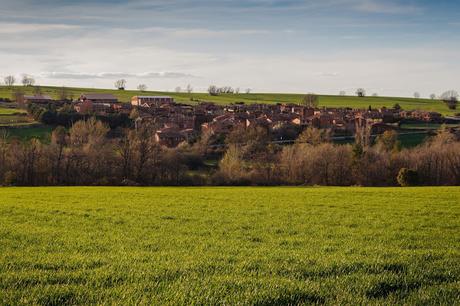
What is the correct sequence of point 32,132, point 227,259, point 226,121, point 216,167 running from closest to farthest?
1. point 227,259
2. point 216,167
3. point 32,132
4. point 226,121

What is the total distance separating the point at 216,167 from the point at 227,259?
2557 inches

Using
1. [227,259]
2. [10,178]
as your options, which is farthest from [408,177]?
[227,259]

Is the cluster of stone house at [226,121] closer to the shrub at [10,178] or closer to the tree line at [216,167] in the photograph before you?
the tree line at [216,167]

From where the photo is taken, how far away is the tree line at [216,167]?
62688mm

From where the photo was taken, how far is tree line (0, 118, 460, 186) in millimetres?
62688

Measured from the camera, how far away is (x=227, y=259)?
11.0 meters

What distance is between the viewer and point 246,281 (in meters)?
8.62

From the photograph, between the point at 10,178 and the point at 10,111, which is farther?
the point at 10,111

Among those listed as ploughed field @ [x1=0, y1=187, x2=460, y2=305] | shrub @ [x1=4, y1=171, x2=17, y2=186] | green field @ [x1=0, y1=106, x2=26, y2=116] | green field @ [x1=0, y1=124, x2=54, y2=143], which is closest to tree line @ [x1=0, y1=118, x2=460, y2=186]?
shrub @ [x1=4, y1=171, x2=17, y2=186]

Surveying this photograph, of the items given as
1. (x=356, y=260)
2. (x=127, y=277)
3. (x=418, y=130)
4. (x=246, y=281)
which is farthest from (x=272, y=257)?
(x=418, y=130)

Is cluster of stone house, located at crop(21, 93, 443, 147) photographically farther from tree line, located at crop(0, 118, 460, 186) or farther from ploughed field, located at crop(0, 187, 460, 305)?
ploughed field, located at crop(0, 187, 460, 305)

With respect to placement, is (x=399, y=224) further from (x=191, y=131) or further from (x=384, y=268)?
(x=191, y=131)

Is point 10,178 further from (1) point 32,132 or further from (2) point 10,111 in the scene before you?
(2) point 10,111

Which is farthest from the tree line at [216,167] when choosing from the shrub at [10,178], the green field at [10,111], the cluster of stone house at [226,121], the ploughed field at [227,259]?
the green field at [10,111]
